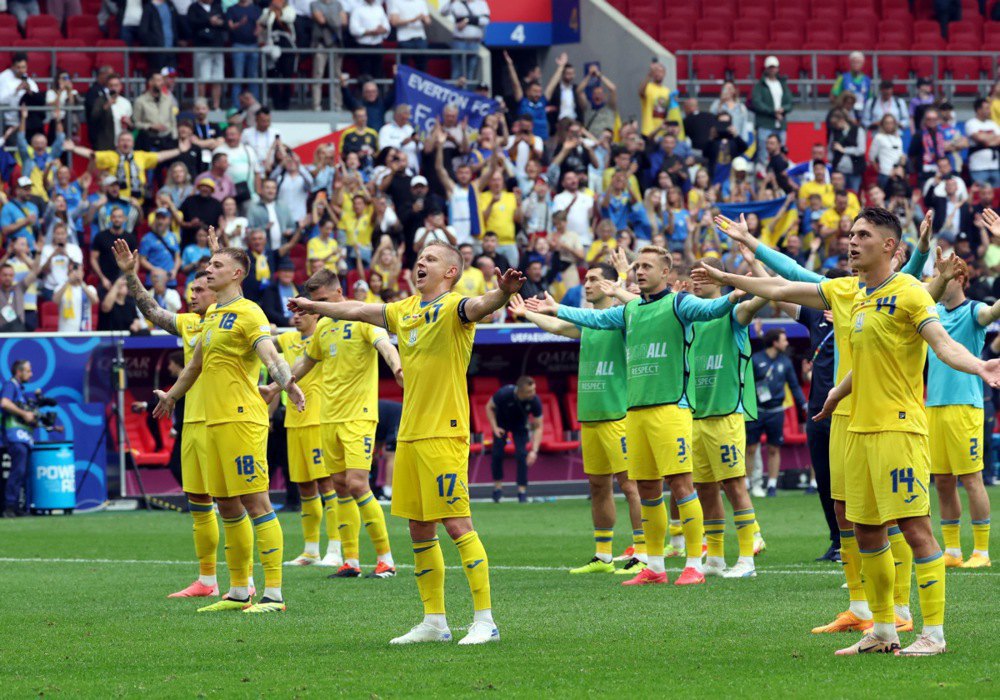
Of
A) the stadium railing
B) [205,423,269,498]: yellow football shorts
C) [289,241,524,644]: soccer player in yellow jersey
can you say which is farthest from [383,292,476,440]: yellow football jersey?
the stadium railing

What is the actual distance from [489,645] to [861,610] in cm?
223

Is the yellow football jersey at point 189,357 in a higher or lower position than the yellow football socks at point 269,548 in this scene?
higher

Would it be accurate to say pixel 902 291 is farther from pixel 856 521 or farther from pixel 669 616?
pixel 669 616

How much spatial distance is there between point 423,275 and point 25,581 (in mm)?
5581

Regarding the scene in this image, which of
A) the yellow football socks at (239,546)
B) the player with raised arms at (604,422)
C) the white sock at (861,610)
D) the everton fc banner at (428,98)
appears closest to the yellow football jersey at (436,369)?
the yellow football socks at (239,546)

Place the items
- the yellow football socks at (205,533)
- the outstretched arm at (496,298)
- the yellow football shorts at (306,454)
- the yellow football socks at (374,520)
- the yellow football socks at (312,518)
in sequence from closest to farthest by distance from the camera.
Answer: the outstretched arm at (496,298) → the yellow football socks at (205,533) → the yellow football socks at (374,520) → the yellow football shorts at (306,454) → the yellow football socks at (312,518)

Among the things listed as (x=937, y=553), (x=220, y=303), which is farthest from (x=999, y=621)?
(x=220, y=303)

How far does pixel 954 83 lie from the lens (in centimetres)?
3262

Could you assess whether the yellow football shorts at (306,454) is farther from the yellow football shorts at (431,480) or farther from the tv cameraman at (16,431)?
the tv cameraman at (16,431)

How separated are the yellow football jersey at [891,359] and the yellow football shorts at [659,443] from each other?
4125mm

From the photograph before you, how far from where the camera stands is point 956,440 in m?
13.5

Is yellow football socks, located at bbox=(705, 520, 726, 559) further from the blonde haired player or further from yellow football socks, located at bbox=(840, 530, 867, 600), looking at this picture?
yellow football socks, located at bbox=(840, 530, 867, 600)

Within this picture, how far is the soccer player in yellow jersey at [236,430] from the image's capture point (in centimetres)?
1119

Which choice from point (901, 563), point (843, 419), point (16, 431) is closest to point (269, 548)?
point (843, 419)
